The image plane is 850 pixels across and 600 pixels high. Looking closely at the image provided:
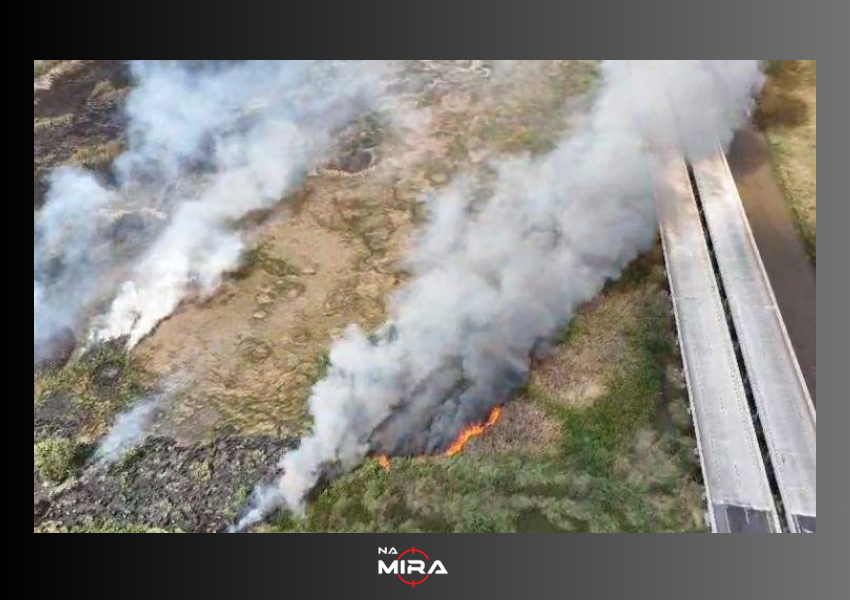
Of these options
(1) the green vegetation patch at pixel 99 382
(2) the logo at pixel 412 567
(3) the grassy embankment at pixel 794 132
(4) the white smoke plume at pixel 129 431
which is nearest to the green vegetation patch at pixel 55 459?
(4) the white smoke plume at pixel 129 431

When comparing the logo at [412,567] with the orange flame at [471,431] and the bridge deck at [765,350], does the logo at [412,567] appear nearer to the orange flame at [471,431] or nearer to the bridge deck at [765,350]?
the orange flame at [471,431]

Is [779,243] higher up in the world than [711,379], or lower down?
higher up

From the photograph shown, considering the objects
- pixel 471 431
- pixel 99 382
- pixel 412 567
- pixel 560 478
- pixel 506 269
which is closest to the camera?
pixel 412 567

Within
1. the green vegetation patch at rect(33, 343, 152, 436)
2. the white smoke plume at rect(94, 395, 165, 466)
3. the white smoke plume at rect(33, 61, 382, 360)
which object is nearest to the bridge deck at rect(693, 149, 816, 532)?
the white smoke plume at rect(33, 61, 382, 360)

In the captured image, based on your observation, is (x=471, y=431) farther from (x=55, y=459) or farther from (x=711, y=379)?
(x=55, y=459)

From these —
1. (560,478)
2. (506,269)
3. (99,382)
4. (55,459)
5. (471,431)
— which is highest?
(506,269)

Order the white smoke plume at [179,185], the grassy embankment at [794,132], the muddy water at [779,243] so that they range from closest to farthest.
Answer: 1. the muddy water at [779,243]
2. the grassy embankment at [794,132]
3. the white smoke plume at [179,185]

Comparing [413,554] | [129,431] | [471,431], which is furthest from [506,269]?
[129,431]

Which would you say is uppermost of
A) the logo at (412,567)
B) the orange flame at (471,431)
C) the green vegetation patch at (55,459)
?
the logo at (412,567)
